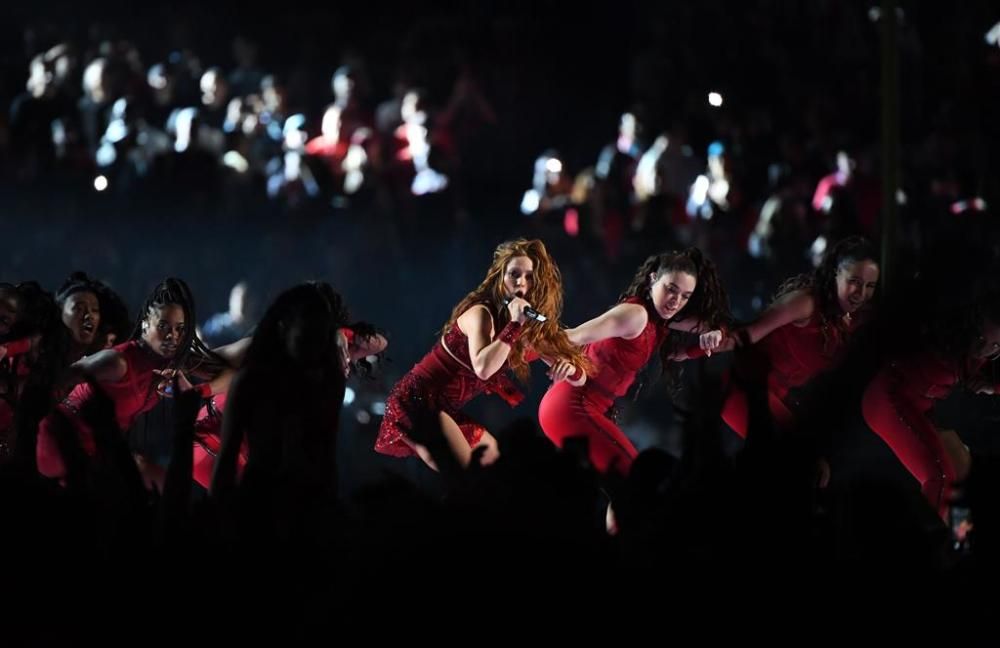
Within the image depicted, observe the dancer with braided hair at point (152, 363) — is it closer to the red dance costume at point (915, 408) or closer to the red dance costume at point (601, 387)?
the red dance costume at point (601, 387)

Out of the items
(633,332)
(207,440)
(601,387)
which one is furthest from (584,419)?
(207,440)

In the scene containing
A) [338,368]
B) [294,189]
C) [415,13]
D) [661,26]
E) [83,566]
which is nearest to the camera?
[83,566]

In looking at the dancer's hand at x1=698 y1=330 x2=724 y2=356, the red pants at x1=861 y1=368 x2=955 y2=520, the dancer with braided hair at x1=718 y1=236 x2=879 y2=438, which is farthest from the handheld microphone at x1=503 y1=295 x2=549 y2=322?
the red pants at x1=861 y1=368 x2=955 y2=520

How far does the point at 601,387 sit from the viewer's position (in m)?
5.22

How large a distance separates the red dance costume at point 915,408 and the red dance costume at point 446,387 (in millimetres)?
1406

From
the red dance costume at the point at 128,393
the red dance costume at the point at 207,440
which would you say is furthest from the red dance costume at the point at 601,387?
the red dance costume at the point at 128,393

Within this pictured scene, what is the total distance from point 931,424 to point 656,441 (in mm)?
3185

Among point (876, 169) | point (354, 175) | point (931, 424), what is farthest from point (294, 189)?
point (931, 424)

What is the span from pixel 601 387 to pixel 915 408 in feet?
3.97

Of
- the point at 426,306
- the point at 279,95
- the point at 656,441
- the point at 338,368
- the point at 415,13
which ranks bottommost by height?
the point at 338,368

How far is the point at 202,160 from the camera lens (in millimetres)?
11148

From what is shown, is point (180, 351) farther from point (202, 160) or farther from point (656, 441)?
point (202, 160)

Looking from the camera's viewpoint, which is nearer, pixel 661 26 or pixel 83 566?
pixel 83 566

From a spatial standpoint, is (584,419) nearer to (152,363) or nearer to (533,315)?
(533,315)
